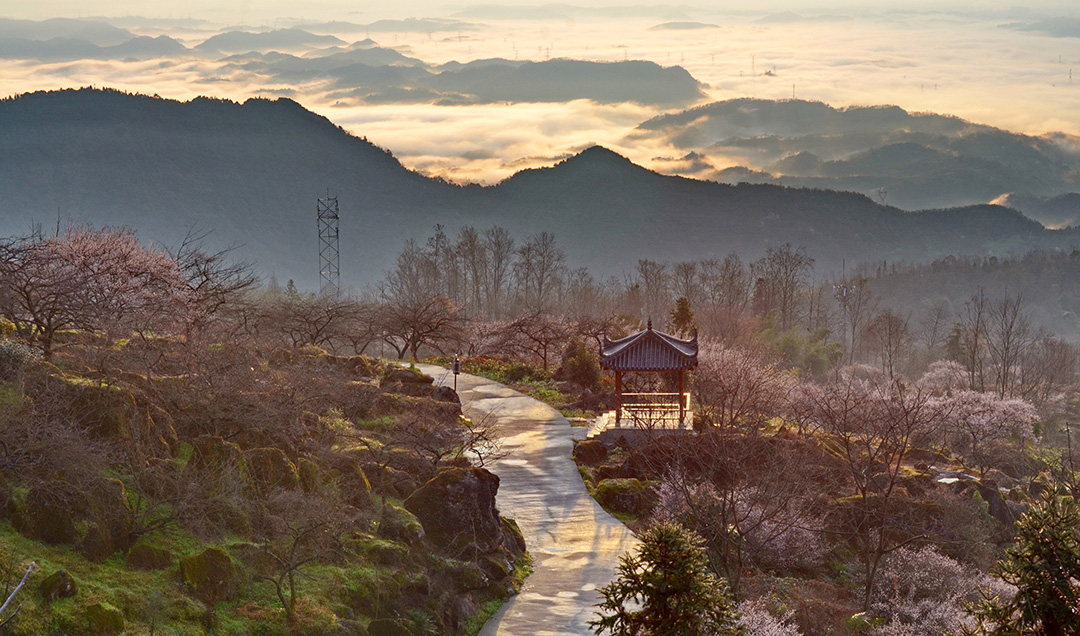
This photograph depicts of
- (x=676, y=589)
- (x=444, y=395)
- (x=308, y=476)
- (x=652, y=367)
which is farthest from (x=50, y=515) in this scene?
(x=652, y=367)

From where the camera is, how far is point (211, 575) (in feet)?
46.7

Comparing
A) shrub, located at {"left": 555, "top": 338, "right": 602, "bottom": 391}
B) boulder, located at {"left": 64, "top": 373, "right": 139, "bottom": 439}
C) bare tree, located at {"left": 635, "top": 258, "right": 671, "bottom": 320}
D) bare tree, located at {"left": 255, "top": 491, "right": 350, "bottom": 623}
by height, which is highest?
boulder, located at {"left": 64, "top": 373, "right": 139, "bottom": 439}

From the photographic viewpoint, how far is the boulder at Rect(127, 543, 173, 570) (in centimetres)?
1409

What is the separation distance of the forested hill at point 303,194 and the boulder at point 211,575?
105 m

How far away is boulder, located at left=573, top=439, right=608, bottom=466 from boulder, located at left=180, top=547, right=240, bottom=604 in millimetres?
15749

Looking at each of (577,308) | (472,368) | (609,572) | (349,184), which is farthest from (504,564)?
(349,184)

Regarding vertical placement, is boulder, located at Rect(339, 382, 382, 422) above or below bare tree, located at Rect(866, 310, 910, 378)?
above

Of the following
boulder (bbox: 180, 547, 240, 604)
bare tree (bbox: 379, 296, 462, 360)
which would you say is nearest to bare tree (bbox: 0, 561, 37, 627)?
boulder (bbox: 180, 547, 240, 604)

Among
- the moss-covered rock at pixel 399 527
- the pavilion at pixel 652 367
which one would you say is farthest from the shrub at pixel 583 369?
the moss-covered rock at pixel 399 527

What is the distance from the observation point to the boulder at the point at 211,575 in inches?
550

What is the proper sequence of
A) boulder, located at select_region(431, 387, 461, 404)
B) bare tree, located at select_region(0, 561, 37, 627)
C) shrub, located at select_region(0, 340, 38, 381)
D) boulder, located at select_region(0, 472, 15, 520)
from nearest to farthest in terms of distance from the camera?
bare tree, located at select_region(0, 561, 37, 627) → boulder, located at select_region(0, 472, 15, 520) → shrub, located at select_region(0, 340, 38, 381) → boulder, located at select_region(431, 387, 461, 404)

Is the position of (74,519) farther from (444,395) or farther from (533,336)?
(533,336)

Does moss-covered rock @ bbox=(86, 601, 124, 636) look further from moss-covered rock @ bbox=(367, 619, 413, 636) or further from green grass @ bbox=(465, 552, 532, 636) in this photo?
green grass @ bbox=(465, 552, 532, 636)

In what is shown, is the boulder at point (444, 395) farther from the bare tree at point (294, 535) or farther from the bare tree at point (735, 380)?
the bare tree at point (294, 535)
